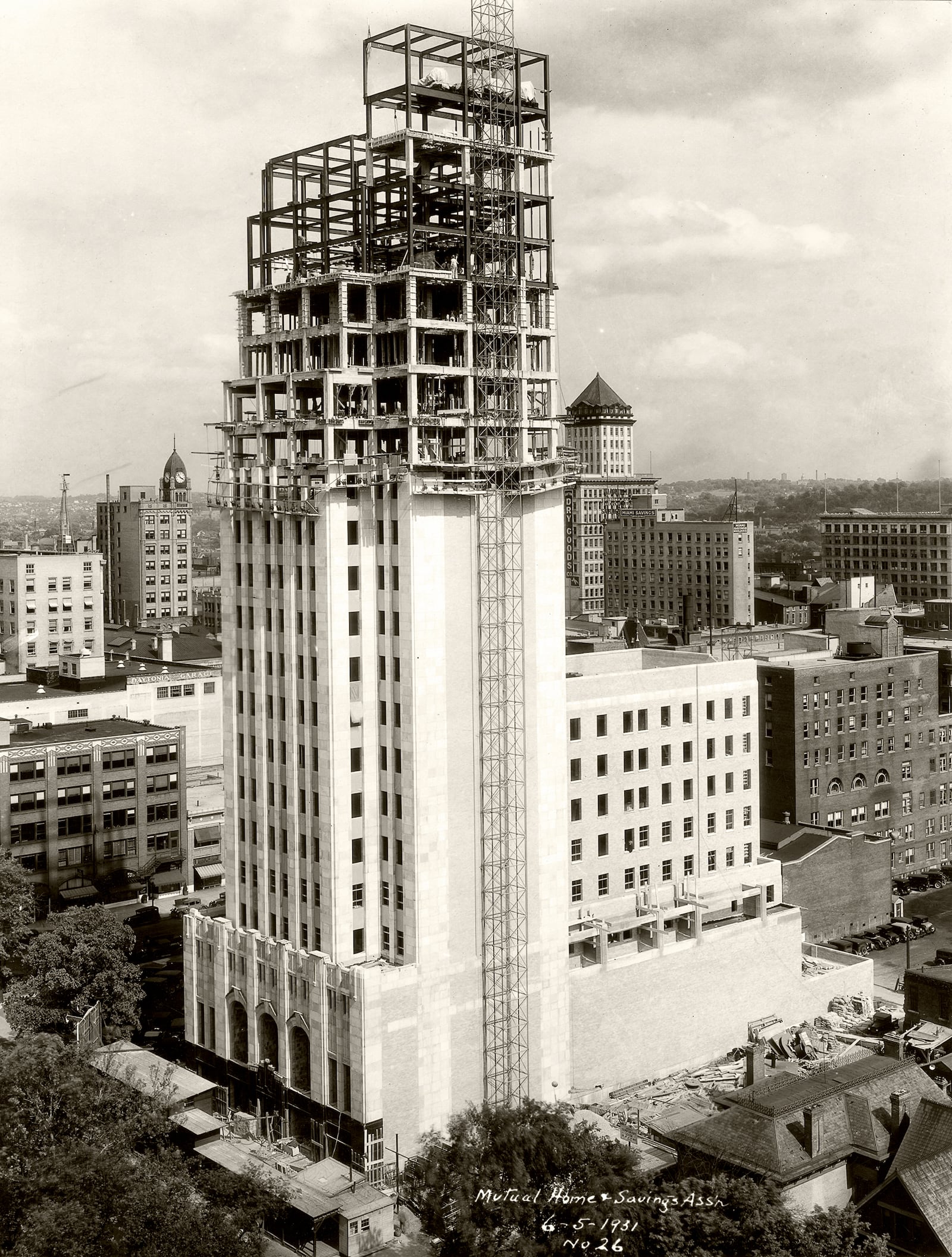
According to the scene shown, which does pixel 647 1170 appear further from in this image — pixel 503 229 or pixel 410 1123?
pixel 503 229

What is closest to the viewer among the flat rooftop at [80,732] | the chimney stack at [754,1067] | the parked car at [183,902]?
the chimney stack at [754,1067]

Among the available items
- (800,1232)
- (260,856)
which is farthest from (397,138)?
(800,1232)

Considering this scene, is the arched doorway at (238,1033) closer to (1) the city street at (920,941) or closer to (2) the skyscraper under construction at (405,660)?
(2) the skyscraper under construction at (405,660)

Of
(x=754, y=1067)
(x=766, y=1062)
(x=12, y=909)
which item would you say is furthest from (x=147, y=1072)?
(x=766, y=1062)

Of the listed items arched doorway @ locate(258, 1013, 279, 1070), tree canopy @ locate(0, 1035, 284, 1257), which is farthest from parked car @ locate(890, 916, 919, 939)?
tree canopy @ locate(0, 1035, 284, 1257)

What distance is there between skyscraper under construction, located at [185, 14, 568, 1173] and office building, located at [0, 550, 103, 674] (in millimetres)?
112295

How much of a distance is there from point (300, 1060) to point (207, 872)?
186 feet

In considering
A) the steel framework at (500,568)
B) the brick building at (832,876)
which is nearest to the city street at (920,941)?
the brick building at (832,876)

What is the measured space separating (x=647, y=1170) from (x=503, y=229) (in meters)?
51.4

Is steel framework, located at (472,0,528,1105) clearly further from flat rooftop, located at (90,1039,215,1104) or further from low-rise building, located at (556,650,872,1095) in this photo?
flat rooftop, located at (90,1039,215,1104)

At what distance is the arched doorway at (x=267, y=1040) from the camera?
79.6 metres

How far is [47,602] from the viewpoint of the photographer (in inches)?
7520

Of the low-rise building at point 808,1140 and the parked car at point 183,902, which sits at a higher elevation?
the low-rise building at point 808,1140

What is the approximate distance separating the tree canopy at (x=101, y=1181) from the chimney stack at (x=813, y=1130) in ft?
74.0
